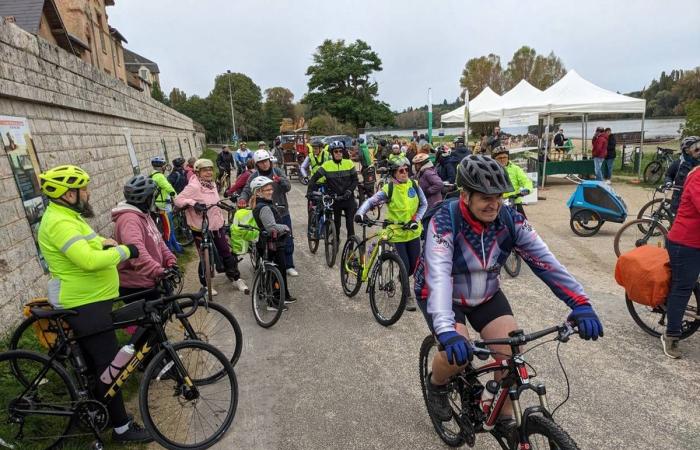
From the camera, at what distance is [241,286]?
6.68 metres

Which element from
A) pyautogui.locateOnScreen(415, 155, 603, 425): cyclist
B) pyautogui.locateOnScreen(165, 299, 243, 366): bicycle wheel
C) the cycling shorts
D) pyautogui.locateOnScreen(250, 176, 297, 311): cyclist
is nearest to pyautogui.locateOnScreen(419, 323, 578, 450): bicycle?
pyautogui.locateOnScreen(415, 155, 603, 425): cyclist

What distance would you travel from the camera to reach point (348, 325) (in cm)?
525

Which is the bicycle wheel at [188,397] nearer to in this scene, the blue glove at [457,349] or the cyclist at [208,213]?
the blue glove at [457,349]

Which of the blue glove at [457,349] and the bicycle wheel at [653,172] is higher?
the blue glove at [457,349]

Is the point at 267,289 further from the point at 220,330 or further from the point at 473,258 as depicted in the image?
the point at 473,258

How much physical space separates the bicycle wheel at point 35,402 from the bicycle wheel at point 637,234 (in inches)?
A: 287

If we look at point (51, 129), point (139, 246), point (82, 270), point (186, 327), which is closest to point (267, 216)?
point (139, 246)

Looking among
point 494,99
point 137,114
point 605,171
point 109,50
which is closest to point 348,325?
point 137,114

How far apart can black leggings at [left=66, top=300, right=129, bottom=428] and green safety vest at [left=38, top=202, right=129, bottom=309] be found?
81mm

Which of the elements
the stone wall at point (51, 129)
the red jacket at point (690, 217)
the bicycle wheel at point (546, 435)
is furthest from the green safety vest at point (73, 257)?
the red jacket at point (690, 217)

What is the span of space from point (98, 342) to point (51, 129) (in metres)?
4.78

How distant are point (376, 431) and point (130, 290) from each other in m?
2.69

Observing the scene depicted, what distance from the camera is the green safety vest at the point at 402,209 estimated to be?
5.39 m

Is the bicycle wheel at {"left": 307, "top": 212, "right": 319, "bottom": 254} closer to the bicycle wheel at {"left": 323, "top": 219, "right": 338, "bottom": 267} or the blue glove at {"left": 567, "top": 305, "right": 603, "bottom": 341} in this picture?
the bicycle wheel at {"left": 323, "top": 219, "right": 338, "bottom": 267}
